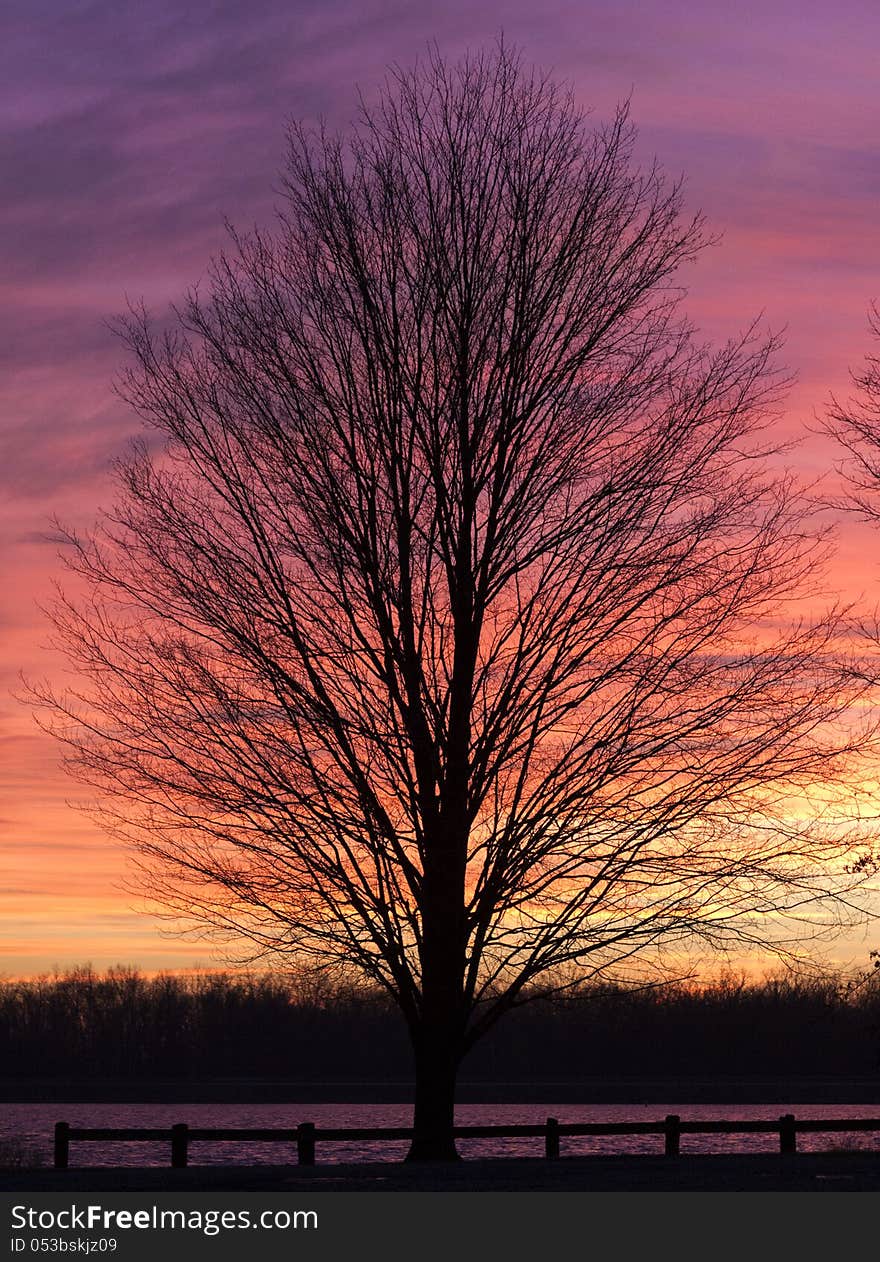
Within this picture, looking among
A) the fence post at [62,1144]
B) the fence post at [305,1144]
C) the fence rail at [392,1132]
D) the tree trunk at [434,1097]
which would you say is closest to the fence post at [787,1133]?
the fence rail at [392,1132]

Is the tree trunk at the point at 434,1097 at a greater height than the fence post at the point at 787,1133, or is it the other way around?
the tree trunk at the point at 434,1097

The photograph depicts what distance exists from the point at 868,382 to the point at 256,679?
38.3 ft

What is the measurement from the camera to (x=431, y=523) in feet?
70.5

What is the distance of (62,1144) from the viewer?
2355cm

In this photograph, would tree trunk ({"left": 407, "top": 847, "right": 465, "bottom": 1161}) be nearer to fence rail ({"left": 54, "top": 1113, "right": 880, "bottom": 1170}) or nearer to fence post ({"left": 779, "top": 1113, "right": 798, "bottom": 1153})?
fence rail ({"left": 54, "top": 1113, "right": 880, "bottom": 1170})

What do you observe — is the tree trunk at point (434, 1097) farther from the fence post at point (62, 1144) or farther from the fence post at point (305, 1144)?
the fence post at point (62, 1144)

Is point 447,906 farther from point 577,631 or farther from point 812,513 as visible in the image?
point 812,513

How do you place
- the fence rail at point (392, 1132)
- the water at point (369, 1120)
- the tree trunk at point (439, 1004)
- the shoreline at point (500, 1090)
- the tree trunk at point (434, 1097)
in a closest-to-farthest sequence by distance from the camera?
the tree trunk at point (439, 1004) < the tree trunk at point (434, 1097) < the fence rail at point (392, 1132) < the water at point (369, 1120) < the shoreline at point (500, 1090)

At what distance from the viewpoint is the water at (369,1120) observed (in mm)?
69625

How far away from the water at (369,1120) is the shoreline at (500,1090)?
2.85 meters

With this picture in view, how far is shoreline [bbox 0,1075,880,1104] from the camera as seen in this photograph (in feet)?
466

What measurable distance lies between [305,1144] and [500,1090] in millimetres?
130117

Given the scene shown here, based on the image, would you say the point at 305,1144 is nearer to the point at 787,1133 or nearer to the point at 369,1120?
the point at 787,1133

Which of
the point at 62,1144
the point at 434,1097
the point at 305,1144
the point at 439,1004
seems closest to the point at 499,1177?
the point at 434,1097
